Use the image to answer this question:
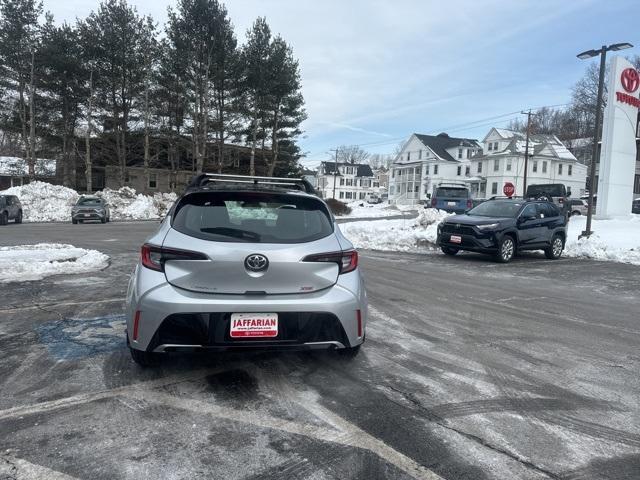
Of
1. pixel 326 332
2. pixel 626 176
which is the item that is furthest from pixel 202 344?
pixel 626 176

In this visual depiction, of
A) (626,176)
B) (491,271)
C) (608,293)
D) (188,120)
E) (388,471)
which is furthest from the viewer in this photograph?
(188,120)

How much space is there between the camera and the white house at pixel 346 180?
105 meters

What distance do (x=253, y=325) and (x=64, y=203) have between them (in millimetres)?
34659

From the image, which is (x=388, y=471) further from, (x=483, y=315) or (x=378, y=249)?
(x=378, y=249)

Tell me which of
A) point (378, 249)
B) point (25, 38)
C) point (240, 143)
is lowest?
point (378, 249)

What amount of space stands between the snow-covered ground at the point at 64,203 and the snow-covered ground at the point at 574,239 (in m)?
18.7

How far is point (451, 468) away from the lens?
282 cm

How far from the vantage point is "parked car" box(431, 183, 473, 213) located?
2686cm

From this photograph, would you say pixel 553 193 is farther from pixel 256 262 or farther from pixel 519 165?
pixel 519 165

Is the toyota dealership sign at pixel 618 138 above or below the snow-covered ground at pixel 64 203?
above

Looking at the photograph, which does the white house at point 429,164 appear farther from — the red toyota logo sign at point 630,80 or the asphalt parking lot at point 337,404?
the asphalt parking lot at point 337,404

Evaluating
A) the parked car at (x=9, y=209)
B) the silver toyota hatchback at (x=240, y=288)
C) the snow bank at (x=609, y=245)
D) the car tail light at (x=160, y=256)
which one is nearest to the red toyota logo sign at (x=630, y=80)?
the snow bank at (x=609, y=245)

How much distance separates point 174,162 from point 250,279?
46316 mm

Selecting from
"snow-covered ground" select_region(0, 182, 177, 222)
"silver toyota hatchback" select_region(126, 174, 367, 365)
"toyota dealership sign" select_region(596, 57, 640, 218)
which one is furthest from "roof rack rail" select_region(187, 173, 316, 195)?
"snow-covered ground" select_region(0, 182, 177, 222)
